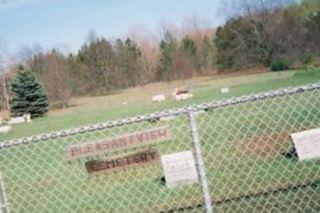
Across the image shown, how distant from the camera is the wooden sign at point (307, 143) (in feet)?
14.6

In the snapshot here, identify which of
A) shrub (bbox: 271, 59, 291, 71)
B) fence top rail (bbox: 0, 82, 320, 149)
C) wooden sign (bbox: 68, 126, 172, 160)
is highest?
fence top rail (bbox: 0, 82, 320, 149)

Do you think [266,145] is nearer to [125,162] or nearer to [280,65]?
[125,162]

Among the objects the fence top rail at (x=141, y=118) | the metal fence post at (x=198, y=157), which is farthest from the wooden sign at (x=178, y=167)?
Answer: the fence top rail at (x=141, y=118)

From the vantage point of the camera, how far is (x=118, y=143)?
14.2ft

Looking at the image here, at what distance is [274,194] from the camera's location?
6828 mm

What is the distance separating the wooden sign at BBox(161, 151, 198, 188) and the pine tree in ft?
159

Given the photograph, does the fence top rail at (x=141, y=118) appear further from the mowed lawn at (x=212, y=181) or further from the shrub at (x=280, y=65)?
the shrub at (x=280, y=65)

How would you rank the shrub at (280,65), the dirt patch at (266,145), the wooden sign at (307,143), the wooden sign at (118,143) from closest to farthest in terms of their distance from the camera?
the wooden sign at (118,143) → the wooden sign at (307,143) → the dirt patch at (266,145) → the shrub at (280,65)

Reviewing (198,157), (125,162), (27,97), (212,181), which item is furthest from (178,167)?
(27,97)

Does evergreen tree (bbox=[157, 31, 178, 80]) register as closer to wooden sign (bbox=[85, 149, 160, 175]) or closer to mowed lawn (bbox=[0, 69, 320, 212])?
mowed lawn (bbox=[0, 69, 320, 212])

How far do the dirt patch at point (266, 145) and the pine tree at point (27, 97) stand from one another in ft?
139

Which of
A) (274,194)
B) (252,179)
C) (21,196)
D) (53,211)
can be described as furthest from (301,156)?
(21,196)

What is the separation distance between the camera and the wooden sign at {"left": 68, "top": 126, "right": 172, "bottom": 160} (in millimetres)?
4297

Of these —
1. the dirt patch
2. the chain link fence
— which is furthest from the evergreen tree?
the dirt patch
